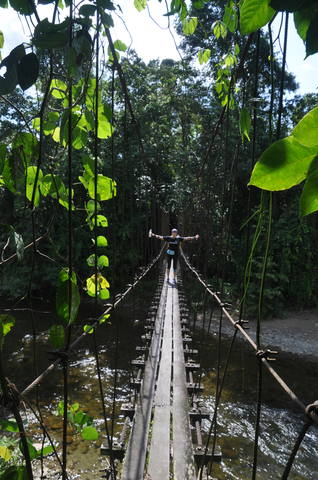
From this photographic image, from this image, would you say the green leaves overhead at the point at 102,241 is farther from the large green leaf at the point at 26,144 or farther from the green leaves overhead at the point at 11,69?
the green leaves overhead at the point at 11,69

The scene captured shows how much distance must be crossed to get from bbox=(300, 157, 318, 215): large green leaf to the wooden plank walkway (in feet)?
3.55

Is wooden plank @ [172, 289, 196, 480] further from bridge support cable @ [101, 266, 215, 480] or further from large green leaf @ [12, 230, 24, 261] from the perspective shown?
large green leaf @ [12, 230, 24, 261]

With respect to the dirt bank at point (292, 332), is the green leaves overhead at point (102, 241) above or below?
above

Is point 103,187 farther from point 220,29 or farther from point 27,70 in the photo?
point 220,29

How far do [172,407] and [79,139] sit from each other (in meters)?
1.23

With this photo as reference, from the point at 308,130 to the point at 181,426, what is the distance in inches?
54.4

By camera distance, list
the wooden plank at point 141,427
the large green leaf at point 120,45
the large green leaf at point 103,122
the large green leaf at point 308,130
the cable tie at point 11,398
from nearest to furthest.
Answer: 1. the large green leaf at point 308,130
2. the cable tie at point 11,398
3. the large green leaf at point 103,122
4. the large green leaf at point 120,45
5. the wooden plank at point 141,427

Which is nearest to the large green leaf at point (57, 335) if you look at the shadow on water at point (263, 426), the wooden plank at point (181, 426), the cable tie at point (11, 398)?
the cable tie at point (11, 398)

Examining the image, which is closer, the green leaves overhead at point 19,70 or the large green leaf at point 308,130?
the large green leaf at point 308,130

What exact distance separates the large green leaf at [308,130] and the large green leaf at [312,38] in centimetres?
8

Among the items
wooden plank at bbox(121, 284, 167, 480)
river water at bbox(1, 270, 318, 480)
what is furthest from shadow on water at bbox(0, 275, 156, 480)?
wooden plank at bbox(121, 284, 167, 480)

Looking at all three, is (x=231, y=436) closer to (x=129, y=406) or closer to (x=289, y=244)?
(x=129, y=406)

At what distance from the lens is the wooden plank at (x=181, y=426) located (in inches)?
44.7

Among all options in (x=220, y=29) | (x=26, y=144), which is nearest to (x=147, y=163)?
(x=220, y=29)
